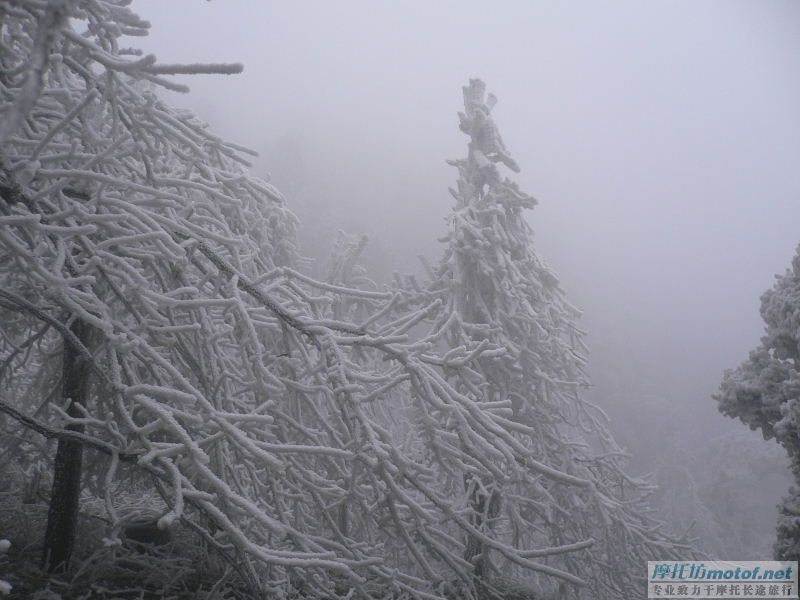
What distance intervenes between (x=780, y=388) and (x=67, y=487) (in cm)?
717

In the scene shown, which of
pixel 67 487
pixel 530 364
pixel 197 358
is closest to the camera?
pixel 197 358

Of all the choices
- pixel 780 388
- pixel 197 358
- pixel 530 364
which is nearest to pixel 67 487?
pixel 197 358

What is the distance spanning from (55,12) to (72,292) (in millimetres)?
1662

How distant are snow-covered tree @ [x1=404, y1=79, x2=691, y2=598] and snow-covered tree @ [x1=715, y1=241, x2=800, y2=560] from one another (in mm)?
1782

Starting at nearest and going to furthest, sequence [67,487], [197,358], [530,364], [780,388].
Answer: [197,358]
[67,487]
[780,388]
[530,364]

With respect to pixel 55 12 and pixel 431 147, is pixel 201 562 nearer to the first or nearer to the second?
pixel 55 12

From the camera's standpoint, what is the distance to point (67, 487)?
427cm

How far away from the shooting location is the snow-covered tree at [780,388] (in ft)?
17.1

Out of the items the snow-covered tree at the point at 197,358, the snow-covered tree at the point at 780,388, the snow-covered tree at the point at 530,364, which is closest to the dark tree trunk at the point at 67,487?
the snow-covered tree at the point at 197,358

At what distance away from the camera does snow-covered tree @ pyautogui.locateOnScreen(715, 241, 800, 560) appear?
5223mm

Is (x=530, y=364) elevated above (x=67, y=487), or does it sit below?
above

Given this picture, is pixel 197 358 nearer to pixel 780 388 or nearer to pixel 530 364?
pixel 530 364

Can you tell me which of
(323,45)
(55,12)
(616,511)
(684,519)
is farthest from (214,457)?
(323,45)

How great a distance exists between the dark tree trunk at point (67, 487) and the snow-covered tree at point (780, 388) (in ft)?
22.1
